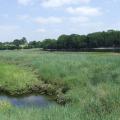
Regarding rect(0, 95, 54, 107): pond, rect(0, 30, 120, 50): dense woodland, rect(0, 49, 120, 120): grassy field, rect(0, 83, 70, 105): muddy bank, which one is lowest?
rect(0, 95, 54, 107): pond

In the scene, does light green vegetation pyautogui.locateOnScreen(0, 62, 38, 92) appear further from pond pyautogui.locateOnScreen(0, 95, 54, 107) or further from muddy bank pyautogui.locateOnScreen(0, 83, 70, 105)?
pond pyautogui.locateOnScreen(0, 95, 54, 107)

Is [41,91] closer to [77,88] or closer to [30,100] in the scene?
[30,100]

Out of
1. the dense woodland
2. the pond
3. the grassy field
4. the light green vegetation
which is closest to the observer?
the grassy field

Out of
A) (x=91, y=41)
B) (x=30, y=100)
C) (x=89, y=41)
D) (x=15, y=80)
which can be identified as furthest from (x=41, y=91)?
(x=89, y=41)

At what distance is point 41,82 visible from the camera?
26.7 meters

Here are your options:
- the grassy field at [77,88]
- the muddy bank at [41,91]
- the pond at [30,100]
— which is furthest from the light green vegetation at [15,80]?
the pond at [30,100]

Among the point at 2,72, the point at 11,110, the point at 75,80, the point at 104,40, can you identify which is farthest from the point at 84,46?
the point at 11,110

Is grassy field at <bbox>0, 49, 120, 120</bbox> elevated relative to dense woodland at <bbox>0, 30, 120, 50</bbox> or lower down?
lower down

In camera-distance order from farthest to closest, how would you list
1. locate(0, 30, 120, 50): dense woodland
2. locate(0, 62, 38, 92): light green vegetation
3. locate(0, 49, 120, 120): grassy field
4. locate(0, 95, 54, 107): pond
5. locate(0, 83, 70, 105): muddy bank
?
locate(0, 30, 120, 50): dense woodland → locate(0, 62, 38, 92): light green vegetation → locate(0, 83, 70, 105): muddy bank → locate(0, 95, 54, 107): pond → locate(0, 49, 120, 120): grassy field

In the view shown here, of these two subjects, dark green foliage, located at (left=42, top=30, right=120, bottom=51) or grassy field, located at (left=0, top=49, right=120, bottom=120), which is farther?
dark green foliage, located at (left=42, top=30, right=120, bottom=51)

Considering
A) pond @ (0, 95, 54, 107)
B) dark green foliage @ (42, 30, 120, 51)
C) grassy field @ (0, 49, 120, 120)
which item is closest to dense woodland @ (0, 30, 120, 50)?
dark green foliage @ (42, 30, 120, 51)

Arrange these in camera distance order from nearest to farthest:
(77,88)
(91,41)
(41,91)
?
(77,88), (41,91), (91,41)

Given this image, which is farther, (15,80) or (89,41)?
(89,41)

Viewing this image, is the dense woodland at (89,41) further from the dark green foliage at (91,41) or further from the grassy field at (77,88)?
the grassy field at (77,88)
